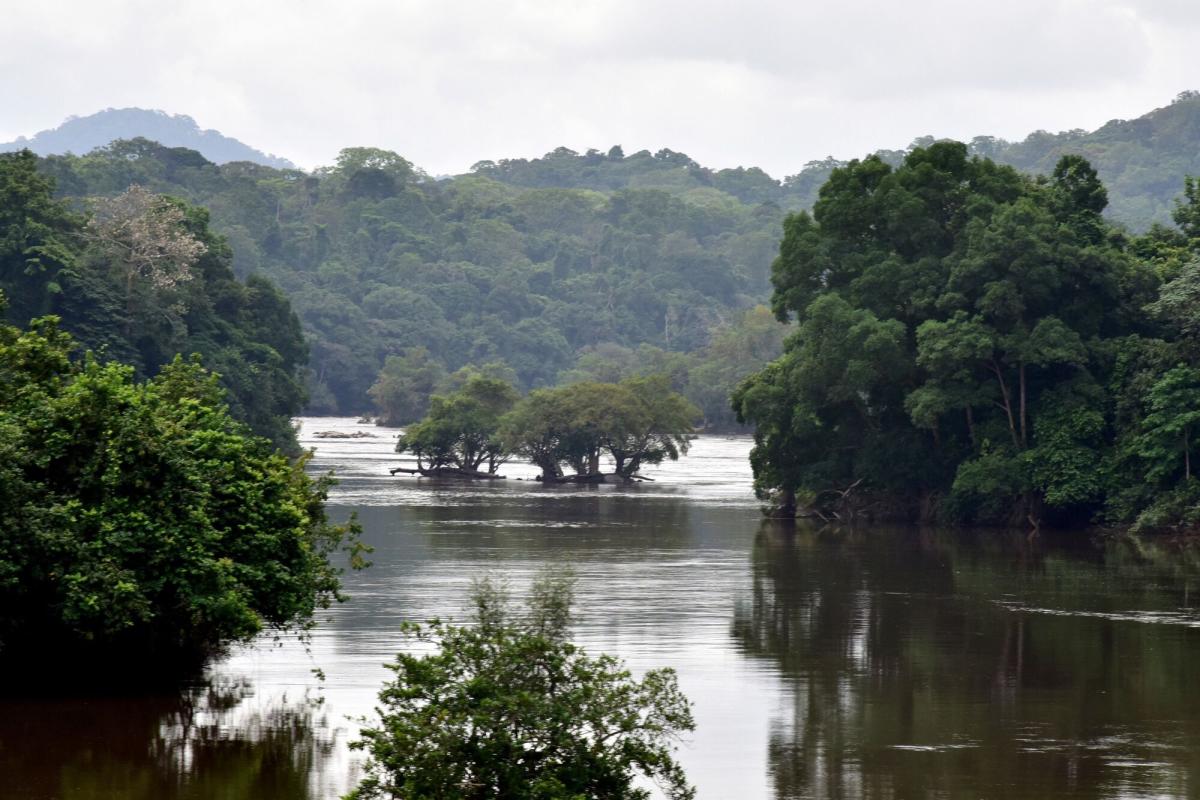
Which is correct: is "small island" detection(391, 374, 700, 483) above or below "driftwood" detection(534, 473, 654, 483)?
above

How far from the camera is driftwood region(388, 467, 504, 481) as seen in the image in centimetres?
6662

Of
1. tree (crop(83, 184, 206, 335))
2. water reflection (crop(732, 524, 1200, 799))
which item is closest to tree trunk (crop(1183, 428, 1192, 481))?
water reflection (crop(732, 524, 1200, 799))

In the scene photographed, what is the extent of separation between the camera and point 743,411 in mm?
49344

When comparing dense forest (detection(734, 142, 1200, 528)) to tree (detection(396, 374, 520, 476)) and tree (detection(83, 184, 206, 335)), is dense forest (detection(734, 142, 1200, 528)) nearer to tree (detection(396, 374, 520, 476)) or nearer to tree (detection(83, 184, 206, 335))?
tree (detection(396, 374, 520, 476))

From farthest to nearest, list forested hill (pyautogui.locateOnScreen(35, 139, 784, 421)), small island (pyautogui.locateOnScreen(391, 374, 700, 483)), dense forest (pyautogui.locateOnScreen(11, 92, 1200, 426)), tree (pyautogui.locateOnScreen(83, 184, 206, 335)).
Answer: forested hill (pyautogui.locateOnScreen(35, 139, 784, 421))
dense forest (pyautogui.locateOnScreen(11, 92, 1200, 426))
small island (pyautogui.locateOnScreen(391, 374, 700, 483))
tree (pyautogui.locateOnScreen(83, 184, 206, 335))

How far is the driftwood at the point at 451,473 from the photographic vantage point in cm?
6662

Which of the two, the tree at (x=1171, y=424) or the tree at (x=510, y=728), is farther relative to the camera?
the tree at (x=1171, y=424)

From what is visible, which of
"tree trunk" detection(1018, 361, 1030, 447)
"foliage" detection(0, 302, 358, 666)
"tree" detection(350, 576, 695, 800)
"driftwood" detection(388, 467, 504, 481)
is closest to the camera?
"tree" detection(350, 576, 695, 800)

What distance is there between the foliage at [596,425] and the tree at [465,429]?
4.78ft

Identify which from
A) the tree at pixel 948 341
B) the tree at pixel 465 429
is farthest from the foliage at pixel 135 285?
the tree at pixel 948 341

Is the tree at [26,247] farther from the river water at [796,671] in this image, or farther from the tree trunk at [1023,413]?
the tree trunk at [1023,413]

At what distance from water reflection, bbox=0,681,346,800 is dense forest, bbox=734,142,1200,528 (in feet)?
86.7

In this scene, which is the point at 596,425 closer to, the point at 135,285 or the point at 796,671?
the point at 135,285

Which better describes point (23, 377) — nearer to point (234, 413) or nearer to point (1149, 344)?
point (1149, 344)
